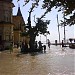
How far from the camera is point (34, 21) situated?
47.7 meters

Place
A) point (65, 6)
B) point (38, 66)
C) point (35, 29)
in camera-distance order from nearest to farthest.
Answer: point (65, 6) < point (38, 66) < point (35, 29)

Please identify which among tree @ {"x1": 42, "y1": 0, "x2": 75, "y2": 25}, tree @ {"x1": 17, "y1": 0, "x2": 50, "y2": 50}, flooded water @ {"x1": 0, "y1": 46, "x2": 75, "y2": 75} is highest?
tree @ {"x1": 17, "y1": 0, "x2": 50, "y2": 50}

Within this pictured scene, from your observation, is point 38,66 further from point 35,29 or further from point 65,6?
point 35,29

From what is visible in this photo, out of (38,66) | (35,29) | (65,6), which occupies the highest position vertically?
(35,29)

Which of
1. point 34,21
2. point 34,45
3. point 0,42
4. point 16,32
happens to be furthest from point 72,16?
point 16,32

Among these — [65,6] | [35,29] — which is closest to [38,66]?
[65,6]

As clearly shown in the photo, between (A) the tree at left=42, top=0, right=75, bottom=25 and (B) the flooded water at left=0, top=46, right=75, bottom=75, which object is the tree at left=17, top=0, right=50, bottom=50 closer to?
(B) the flooded water at left=0, top=46, right=75, bottom=75

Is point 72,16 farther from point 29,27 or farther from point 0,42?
point 0,42

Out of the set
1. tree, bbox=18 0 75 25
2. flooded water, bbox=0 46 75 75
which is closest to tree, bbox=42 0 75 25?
tree, bbox=18 0 75 25

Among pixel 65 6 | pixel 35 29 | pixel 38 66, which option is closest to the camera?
pixel 65 6

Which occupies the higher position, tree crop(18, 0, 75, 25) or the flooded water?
tree crop(18, 0, 75, 25)

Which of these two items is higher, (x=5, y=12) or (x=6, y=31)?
(x=5, y=12)

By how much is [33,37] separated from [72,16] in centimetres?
4163

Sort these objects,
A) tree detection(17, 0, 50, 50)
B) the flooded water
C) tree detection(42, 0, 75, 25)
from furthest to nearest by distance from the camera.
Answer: tree detection(17, 0, 50, 50)
the flooded water
tree detection(42, 0, 75, 25)
